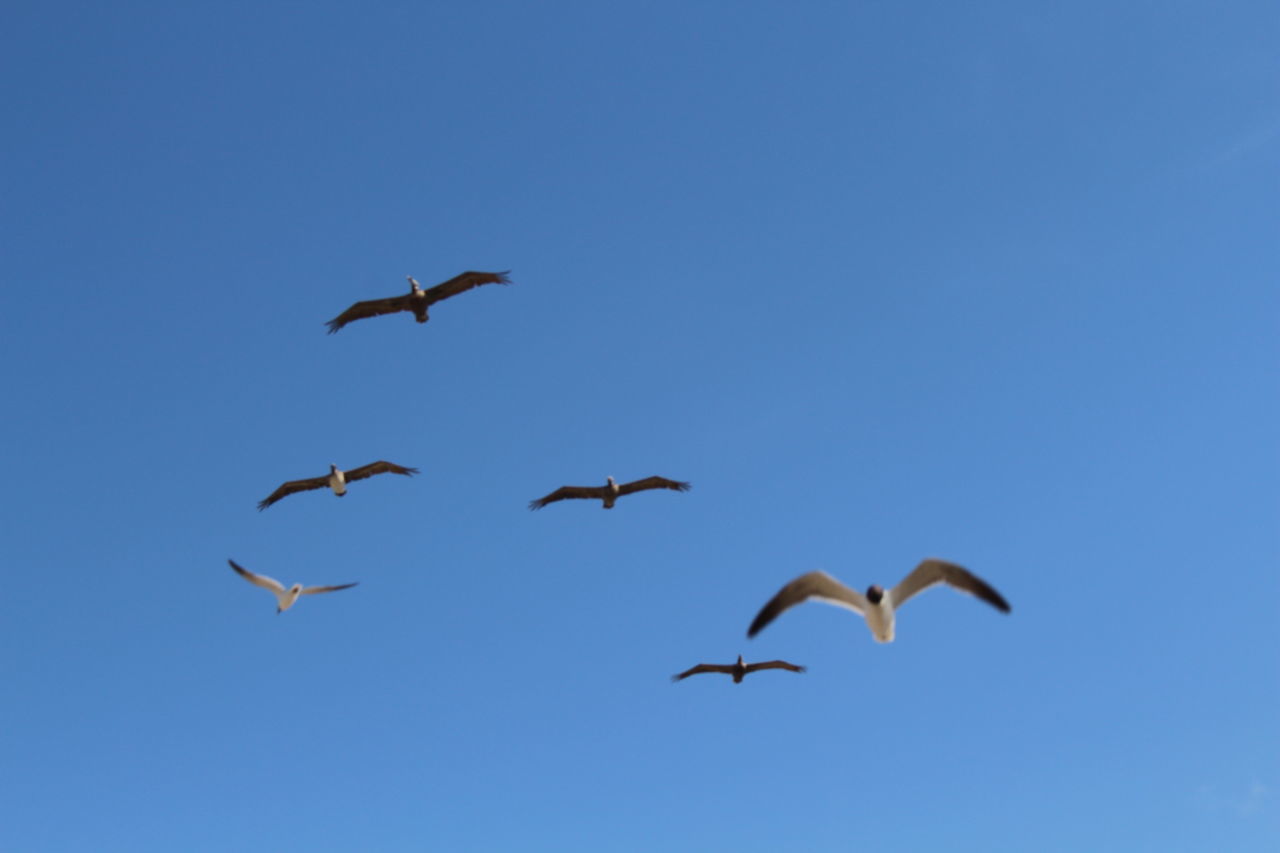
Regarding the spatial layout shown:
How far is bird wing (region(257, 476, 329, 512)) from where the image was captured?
111 feet

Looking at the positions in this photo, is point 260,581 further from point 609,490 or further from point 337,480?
point 609,490

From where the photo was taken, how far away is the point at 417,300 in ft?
104

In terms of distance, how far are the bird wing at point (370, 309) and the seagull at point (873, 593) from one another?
1748 cm

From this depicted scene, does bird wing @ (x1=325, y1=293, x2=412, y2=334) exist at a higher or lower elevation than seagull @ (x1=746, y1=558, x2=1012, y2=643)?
higher

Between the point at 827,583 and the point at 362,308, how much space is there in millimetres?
18555

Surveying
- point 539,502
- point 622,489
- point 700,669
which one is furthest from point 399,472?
point 700,669

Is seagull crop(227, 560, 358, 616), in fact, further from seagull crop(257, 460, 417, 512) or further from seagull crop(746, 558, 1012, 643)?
seagull crop(746, 558, 1012, 643)

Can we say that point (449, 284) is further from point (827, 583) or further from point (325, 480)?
point (827, 583)

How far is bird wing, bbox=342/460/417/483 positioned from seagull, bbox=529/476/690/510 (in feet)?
14.5

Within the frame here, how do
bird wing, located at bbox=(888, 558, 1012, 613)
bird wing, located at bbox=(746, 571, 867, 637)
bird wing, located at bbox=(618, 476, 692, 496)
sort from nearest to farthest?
bird wing, located at bbox=(888, 558, 1012, 613), bird wing, located at bbox=(746, 571, 867, 637), bird wing, located at bbox=(618, 476, 692, 496)

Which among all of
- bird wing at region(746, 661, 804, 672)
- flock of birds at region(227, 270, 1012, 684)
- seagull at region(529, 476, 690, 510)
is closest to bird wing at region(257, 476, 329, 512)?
flock of birds at region(227, 270, 1012, 684)

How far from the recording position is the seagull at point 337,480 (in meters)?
33.9

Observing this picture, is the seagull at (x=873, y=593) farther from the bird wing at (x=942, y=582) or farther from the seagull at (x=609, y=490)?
the seagull at (x=609, y=490)

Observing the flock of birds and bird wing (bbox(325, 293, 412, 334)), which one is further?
bird wing (bbox(325, 293, 412, 334))
